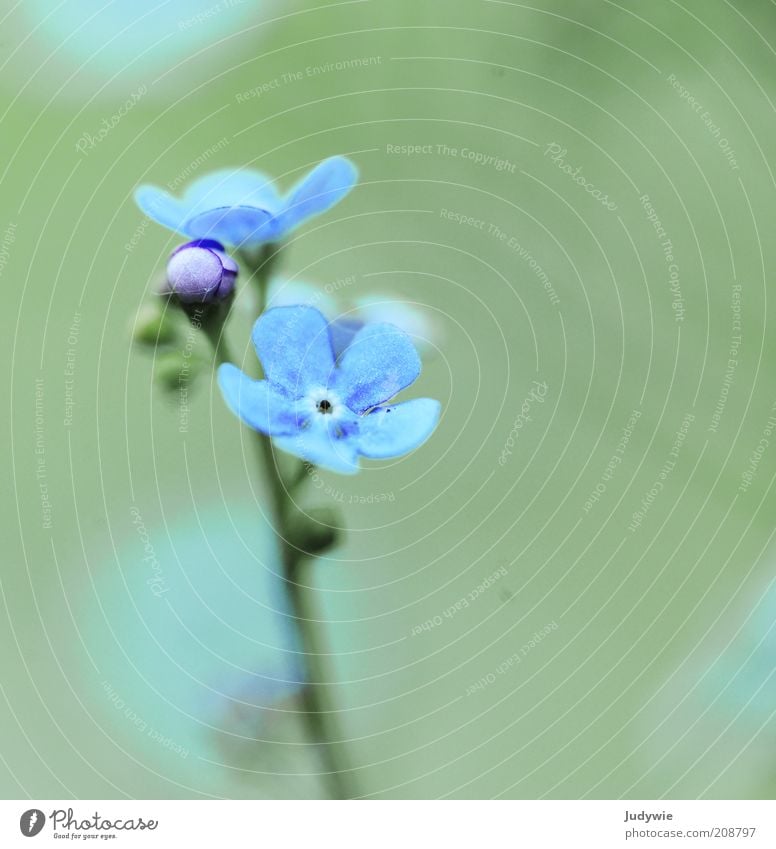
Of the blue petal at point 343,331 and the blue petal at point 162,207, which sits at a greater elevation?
the blue petal at point 162,207

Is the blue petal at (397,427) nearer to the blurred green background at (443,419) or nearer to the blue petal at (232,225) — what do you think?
the blurred green background at (443,419)

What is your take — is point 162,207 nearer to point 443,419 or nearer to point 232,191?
point 232,191

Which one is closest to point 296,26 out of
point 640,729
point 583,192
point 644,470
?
point 583,192

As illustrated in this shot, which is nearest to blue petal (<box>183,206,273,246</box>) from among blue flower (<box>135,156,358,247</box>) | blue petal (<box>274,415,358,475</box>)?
blue flower (<box>135,156,358,247</box>)

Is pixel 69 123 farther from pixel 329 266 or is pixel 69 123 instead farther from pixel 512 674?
pixel 512 674

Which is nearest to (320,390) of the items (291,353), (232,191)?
(291,353)

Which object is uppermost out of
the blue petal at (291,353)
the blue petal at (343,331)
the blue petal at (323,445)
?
the blue petal at (343,331)

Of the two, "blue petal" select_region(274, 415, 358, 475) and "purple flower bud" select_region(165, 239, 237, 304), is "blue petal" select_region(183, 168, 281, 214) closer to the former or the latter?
"purple flower bud" select_region(165, 239, 237, 304)

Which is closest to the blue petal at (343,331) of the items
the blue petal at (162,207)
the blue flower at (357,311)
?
the blue flower at (357,311)
